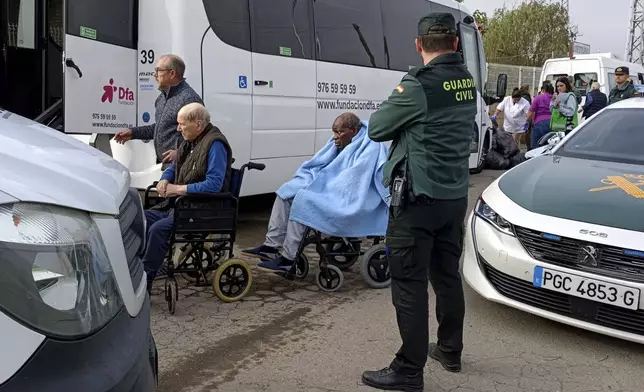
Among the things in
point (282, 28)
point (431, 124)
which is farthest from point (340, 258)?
point (282, 28)

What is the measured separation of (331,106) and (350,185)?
2.93 m

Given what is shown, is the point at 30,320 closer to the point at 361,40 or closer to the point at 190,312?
the point at 190,312

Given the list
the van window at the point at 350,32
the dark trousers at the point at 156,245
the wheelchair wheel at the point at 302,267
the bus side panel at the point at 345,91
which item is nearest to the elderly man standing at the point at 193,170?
the dark trousers at the point at 156,245

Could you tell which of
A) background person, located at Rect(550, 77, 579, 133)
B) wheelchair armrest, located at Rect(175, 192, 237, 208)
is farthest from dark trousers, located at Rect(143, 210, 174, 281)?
background person, located at Rect(550, 77, 579, 133)

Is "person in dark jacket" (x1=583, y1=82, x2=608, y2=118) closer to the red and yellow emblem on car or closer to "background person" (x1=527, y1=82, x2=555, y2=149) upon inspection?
"background person" (x1=527, y1=82, x2=555, y2=149)

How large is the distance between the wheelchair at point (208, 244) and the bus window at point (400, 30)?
4.52 m

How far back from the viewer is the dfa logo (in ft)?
18.1

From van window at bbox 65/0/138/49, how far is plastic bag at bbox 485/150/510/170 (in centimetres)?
826

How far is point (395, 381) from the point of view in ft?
10.2

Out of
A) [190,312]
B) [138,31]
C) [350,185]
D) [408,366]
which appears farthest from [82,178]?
[138,31]

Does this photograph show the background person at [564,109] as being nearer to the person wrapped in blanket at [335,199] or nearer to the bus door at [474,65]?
the bus door at [474,65]

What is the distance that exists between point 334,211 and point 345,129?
2.45 feet

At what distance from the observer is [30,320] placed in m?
1.49

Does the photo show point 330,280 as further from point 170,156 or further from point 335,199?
point 170,156
